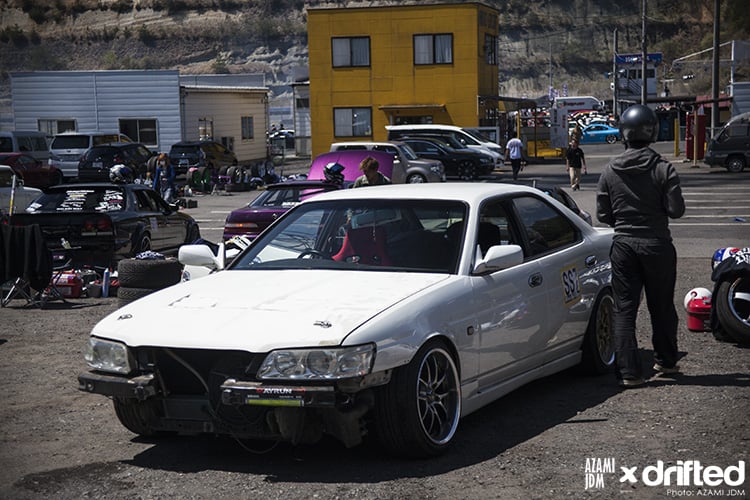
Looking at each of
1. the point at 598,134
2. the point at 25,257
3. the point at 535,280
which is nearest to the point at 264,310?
the point at 535,280

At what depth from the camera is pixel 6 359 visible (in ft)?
32.0

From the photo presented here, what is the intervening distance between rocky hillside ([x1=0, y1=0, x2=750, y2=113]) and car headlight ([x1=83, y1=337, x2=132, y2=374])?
9869cm

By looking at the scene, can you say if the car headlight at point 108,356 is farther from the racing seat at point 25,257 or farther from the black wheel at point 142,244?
the black wheel at point 142,244

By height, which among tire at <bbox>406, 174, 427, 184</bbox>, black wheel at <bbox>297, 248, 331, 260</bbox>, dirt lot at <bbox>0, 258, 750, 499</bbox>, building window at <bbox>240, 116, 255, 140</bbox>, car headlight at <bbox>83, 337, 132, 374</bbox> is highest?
building window at <bbox>240, 116, 255, 140</bbox>

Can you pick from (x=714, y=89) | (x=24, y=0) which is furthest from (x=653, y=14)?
(x=714, y=89)

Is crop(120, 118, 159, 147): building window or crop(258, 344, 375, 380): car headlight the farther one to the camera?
crop(120, 118, 159, 147): building window

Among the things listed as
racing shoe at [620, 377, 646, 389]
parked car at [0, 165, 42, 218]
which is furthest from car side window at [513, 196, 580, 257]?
parked car at [0, 165, 42, 218]

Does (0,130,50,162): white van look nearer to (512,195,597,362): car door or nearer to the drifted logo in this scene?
(512,195,597,362): car door

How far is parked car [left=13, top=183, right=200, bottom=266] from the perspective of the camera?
578 inches

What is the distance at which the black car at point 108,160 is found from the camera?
35375 mm

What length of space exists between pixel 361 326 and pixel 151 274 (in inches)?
254

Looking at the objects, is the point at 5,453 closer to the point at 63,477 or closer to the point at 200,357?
the point at 63,477

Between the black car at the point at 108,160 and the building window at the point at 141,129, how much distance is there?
1036 cm

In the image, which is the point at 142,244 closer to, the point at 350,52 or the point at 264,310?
the point at 264,310
